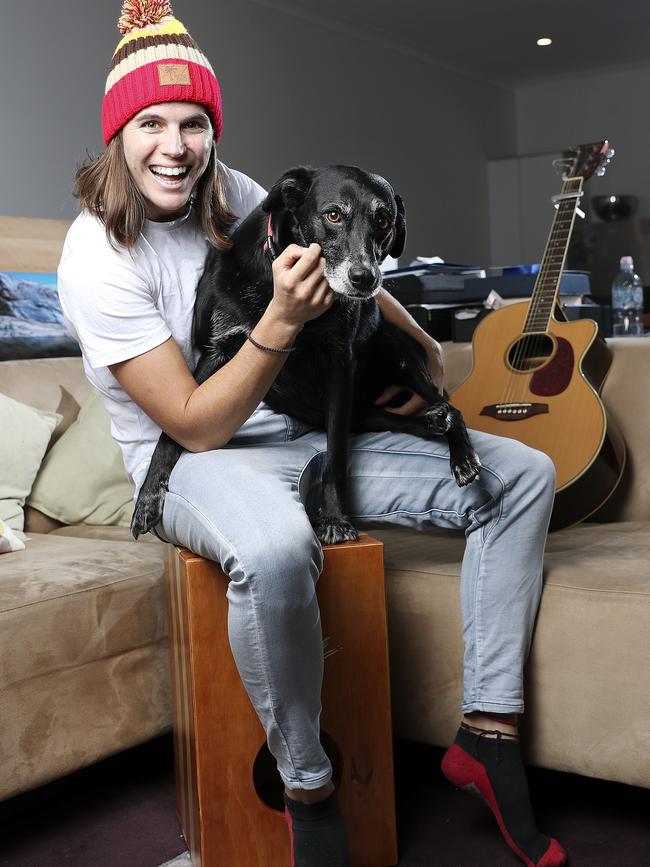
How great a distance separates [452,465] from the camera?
4.84ft

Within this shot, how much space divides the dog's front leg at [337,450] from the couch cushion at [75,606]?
0.44 metres

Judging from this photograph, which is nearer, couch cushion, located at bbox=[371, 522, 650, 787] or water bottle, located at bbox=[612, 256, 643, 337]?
couch cushion, located at bbox=[371, 522, 650, 787]

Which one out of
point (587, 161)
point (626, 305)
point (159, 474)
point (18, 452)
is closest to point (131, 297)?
point (159, 474)

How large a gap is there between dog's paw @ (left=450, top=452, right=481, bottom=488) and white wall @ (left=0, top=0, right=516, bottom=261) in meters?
3.56

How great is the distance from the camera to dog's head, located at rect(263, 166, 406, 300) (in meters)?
1.26

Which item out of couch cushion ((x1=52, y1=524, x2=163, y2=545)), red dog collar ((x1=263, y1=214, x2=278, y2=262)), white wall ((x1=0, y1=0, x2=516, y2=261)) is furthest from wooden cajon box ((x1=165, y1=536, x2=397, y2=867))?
white wall ((x1=0, y1=0, x2=516, y2=261))

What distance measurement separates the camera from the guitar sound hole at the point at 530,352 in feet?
7.18

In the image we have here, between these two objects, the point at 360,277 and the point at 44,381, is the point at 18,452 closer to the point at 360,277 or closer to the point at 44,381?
the point at 44,381

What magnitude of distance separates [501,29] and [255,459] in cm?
619

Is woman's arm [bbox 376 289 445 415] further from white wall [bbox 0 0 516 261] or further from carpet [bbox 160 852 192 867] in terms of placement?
white wall [bbox 0 0 516 261]

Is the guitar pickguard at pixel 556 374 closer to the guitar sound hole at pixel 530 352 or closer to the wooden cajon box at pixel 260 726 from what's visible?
the guitar sound hole at pixel 530 352

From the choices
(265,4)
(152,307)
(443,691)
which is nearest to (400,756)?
(443,691)

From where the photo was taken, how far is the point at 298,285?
124 centimetres

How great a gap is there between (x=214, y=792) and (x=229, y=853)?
0.32 feet
